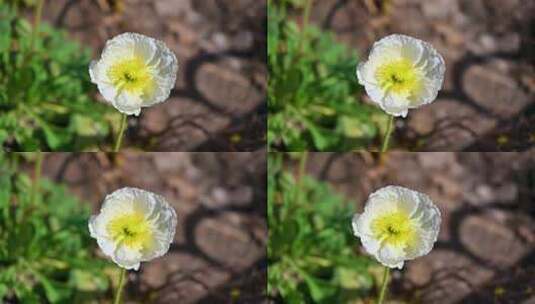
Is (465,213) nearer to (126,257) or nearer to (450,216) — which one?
(450,216)

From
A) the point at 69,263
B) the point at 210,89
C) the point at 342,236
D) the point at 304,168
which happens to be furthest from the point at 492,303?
the point at 69,263

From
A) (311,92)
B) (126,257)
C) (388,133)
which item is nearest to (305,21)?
(311,92)

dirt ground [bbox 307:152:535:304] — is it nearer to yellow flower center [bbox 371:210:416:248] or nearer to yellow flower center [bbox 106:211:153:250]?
yellow flower center [bbox 371:210:416:248]

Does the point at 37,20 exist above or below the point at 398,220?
above

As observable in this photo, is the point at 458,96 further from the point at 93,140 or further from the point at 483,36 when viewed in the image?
the point at 93,140

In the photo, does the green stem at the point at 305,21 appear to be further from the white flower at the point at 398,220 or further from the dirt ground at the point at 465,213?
the white flower at the point at 398,220

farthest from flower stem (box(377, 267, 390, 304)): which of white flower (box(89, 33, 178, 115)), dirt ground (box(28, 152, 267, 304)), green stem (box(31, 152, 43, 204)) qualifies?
green stem (box(31, 152, 43, 204))
